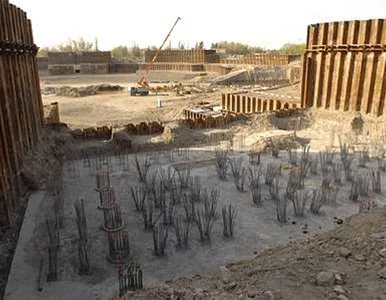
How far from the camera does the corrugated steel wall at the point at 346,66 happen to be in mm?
14242

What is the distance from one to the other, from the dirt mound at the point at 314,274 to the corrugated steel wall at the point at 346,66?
33.1 ft

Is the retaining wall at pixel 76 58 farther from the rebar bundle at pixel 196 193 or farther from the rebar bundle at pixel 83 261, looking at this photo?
the rebar bundle at pixel 83 261

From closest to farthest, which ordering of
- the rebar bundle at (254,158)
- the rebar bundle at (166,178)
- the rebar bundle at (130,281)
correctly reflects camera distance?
1. the rebar bundle at (130,281)
2. the rebar bundle at (166,178)
3. the rebar bundle at (254,158)

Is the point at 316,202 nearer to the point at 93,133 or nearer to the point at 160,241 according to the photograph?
the point at 160,241

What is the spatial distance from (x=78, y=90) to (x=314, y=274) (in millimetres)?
38006

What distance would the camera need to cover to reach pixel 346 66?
1520 cm

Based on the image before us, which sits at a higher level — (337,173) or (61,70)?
(61,70)

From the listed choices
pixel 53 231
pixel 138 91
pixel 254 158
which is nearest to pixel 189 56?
pixel 138 91

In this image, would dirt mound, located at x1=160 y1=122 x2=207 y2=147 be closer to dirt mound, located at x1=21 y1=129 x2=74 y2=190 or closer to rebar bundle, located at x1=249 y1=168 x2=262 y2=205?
dirt mound, located at x1=21 y1=129 x2=74 y2=190

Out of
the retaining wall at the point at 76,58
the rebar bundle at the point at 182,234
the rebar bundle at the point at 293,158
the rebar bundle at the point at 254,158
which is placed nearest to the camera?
the rebar bundle at the point at 182,234

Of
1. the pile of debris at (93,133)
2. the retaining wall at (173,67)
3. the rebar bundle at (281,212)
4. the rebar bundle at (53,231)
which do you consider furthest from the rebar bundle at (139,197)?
the retaining wall at (173,67)

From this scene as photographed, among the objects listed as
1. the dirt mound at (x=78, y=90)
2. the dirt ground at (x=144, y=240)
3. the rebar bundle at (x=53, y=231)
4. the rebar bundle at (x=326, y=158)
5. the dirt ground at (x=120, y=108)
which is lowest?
the dirt ground at (x=120, y=108)

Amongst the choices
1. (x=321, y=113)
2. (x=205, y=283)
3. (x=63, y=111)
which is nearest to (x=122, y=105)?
(x=63, y=111)

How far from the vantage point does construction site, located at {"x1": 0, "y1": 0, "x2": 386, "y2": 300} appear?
5.08 m
